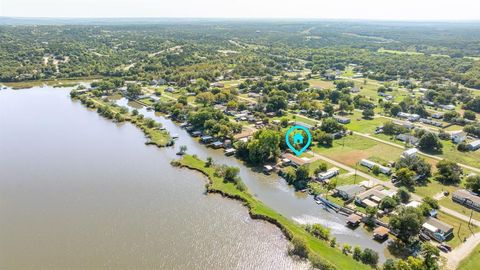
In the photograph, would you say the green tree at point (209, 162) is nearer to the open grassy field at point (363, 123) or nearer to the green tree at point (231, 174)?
the green tree at point (231, 174)

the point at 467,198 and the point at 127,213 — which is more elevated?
the point at 467,198

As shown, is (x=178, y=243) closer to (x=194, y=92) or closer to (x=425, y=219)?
(x=425, y=219)

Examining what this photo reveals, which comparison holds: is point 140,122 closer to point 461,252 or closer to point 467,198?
point 467,198

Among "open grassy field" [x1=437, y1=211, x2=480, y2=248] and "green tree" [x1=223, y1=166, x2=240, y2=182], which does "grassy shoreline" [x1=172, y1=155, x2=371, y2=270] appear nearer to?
"green tree" [x1=223, y1=166, x2=240, y2=182]

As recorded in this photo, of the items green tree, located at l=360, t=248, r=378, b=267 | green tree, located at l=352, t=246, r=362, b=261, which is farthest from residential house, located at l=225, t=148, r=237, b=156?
green tree, located at l=360, t=248, r=378, b=267

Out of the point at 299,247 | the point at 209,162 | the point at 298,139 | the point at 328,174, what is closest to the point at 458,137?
the point at 298,139

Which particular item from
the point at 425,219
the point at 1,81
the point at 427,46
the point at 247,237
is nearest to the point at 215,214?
the point at 247,237
